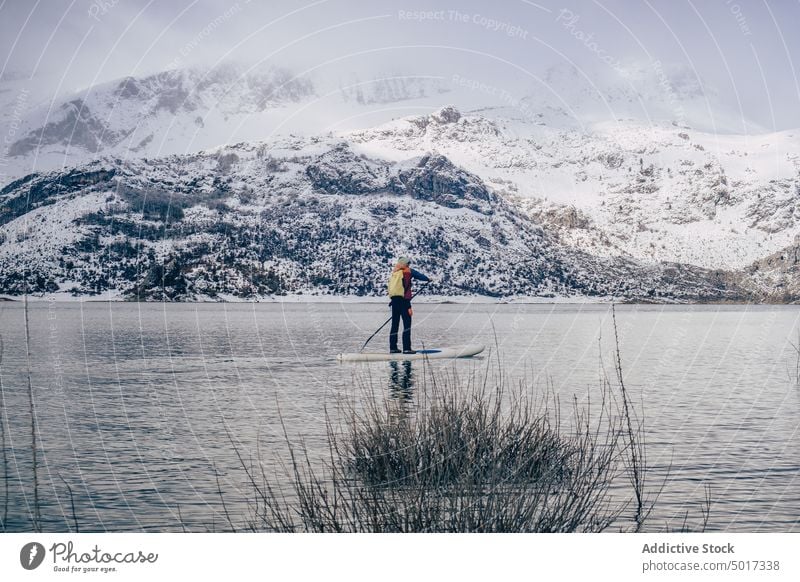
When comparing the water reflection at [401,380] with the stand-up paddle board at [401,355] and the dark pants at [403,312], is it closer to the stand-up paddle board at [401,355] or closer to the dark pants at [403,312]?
the stand-up paddle board at [401,355]

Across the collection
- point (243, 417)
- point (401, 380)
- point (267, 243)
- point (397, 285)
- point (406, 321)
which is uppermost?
point (267, 243)

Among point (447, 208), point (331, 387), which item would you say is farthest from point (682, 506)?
point (447, 208)

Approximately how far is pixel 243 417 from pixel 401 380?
6.90 m

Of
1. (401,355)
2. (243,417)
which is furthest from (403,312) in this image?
(243,417)

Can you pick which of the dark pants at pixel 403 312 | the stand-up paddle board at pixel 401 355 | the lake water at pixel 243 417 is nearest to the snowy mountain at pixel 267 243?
the lake water at pixel 243 417

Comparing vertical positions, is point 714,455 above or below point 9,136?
below

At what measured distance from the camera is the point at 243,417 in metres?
17.1

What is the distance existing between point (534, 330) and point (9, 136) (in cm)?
4336

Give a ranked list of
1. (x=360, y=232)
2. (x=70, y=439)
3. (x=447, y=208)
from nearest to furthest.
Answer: (x=70, y=439) < (x=360, y=232) < (x=447, y=208)

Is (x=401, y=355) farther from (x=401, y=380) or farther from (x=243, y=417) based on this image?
(x=243, y=417)

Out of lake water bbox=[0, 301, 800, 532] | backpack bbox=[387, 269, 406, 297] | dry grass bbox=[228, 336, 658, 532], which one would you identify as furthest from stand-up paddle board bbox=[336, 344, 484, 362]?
dry grass bbox=[228, 336, 658, 532]

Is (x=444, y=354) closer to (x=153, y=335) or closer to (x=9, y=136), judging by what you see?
(x=9, y=136)

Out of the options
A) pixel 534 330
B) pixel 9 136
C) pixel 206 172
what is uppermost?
pixel 206 172

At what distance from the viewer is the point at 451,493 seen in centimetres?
757
